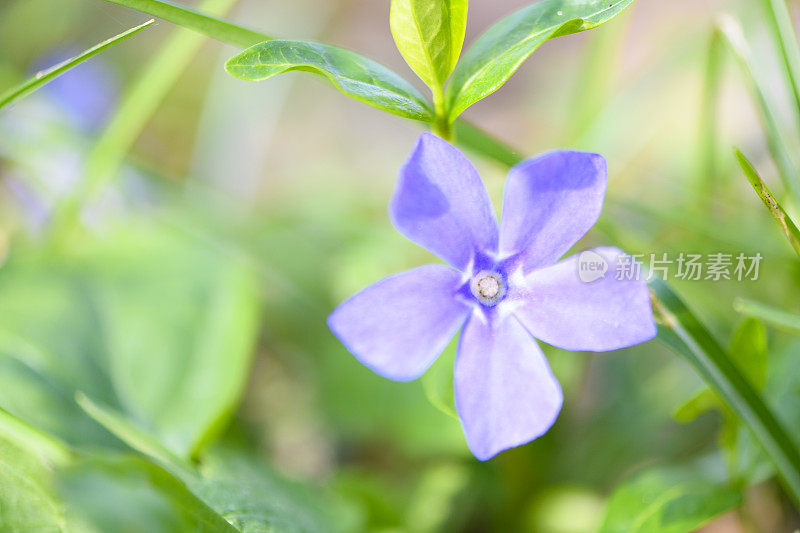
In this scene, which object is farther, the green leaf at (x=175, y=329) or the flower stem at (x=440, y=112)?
the green leaf at (x=175, y=329)

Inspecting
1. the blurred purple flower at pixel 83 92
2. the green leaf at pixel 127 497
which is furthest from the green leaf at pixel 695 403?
the blurred purple flower at pixel 83 92

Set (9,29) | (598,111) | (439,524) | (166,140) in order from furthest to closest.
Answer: (166,140), (9,29), (598,111), (439,524)

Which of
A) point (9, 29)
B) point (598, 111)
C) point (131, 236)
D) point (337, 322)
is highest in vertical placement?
point (9, 29)

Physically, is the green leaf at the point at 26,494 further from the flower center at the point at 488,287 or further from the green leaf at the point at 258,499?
the flower center at the point at 488,287

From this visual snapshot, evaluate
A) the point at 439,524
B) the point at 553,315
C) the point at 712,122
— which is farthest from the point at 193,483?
the point at 712,122

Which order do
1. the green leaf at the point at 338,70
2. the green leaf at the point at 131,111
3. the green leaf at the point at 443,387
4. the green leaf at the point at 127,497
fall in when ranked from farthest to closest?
the green leaf at the point at 131,111 → the green leaf at the point at 443,387 → the green leaf at the point at 338,70 → the green leaf at the point at 127,497

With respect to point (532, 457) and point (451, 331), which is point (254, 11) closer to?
point (532, 457)
